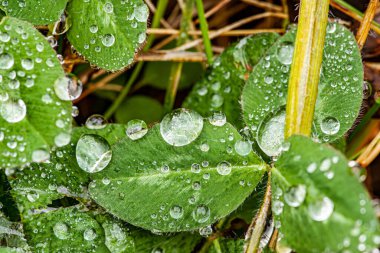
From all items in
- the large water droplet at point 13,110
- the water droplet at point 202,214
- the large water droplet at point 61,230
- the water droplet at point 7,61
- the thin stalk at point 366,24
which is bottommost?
the large water droplet at point 61,230

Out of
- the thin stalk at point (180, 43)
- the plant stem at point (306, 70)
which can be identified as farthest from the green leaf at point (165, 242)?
the thin stalk at point (180, 43)

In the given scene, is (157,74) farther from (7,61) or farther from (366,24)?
(7,61)

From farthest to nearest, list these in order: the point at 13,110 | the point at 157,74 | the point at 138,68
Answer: the point at 157,74
the point at 138,68
the point at 13,110

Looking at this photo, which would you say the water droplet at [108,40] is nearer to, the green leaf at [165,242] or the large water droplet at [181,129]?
the large water droplet at [181,129]

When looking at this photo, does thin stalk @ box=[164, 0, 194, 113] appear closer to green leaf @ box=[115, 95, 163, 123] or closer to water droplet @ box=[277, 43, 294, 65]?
green leaf @ box=[115, 95, 163, 123]

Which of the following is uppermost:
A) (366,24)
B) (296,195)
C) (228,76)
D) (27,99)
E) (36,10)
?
(366,24)

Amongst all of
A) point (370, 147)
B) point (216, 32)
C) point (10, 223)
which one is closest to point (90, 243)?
point (10, 223)

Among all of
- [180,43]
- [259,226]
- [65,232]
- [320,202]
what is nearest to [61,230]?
[65,232]
